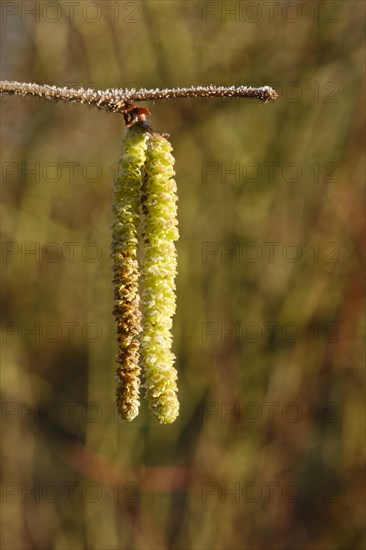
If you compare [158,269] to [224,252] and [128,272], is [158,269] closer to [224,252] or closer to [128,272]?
[128,272]

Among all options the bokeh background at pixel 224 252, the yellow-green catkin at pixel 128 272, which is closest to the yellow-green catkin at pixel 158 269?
the yellow-green catkin at pixel 128 272

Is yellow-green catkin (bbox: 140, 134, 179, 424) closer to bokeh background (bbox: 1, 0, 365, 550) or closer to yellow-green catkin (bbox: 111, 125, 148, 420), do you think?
yellow-green catkin (bbox: 111, 125, 148, 420)

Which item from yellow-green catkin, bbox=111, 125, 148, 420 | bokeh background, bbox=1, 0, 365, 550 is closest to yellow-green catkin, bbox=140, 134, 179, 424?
yellow-green catkin, bbox=111, 125, 148, 420

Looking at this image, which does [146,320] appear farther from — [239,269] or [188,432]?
[188,432]

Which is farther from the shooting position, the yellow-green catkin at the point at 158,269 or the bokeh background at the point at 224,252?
the bokeh background at the point at 224,252

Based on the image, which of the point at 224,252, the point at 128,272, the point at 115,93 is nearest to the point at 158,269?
the point at 128,272

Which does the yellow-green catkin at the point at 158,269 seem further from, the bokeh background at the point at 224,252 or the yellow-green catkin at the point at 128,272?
the bokeh background at the point at 224,252
